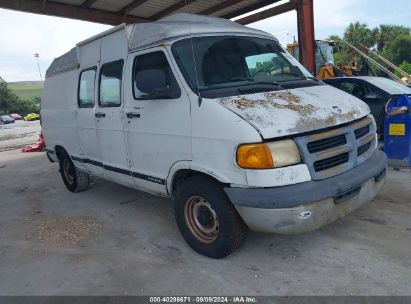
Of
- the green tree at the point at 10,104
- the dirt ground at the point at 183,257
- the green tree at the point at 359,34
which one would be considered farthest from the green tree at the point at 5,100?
the dirt ground at the point at 183,257

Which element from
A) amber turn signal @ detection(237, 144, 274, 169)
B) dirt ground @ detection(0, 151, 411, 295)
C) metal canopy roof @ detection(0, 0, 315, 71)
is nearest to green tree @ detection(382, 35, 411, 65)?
metal canopy roof @ detection(0, 0, 315, 71)

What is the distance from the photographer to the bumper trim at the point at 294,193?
3.08 metres

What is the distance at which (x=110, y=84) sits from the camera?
4891 mm

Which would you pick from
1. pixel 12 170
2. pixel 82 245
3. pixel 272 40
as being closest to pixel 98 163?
pixel 82 245

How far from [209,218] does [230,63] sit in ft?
5.46

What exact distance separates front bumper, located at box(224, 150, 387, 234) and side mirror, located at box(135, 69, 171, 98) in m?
1.24

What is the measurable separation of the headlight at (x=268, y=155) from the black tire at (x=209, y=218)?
0.46 m

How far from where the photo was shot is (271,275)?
338 cm

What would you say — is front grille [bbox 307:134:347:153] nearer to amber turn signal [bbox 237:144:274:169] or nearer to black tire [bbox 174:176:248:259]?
amber turn signal [bbox 237:144:274:169]

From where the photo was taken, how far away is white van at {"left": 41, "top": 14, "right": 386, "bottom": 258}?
3.16 metres

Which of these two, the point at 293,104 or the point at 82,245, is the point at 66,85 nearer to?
the point at 82,245

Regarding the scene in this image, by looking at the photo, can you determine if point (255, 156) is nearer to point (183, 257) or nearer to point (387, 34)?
point (183, 257)

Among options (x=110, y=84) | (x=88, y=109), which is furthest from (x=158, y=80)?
(x=88, y=109)

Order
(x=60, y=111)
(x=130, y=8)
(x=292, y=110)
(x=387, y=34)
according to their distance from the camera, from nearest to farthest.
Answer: (x=292, y=110) < (x=60, y=111) < (x=130, y=8) < (x=387, y=34)
